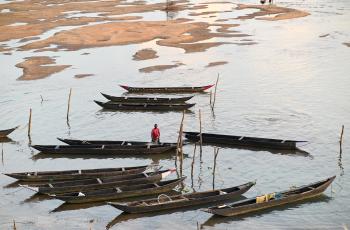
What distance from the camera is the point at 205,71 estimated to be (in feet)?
177

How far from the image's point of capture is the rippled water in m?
26.8

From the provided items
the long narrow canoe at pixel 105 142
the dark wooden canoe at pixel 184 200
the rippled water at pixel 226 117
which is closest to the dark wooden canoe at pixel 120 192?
the rippled water at pixel 226 117

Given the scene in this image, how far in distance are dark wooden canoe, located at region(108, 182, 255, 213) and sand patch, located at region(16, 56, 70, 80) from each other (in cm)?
2987

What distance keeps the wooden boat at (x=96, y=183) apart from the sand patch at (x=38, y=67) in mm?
26518

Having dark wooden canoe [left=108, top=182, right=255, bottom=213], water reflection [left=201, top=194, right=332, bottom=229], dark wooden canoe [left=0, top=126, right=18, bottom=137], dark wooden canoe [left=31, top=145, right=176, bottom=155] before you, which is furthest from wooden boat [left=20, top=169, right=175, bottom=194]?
dark wooden canoe [left=0, top=126, right=18, bottom=137]

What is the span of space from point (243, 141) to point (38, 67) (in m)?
28.4

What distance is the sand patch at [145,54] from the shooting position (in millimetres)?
60125

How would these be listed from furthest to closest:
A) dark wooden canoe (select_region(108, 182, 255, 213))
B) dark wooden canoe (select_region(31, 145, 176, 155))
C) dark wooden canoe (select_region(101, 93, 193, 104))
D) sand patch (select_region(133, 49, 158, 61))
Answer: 1. sand patch (select_region(133, 49, 158, 61))
2. dark wooden canoe (select_region(101, 93, 193, 104))
3. dark wooden canoe (select_region(31, 145, 176, 155))
4. dark wooden canoe (select_region(108, 182, 255, 213))

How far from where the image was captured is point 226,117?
4119 centimetres

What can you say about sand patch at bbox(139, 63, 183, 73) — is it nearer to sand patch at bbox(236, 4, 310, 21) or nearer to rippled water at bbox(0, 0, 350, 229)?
rippled water at bbox(0, 0, 350, 229)

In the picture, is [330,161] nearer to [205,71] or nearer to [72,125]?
[72,125]

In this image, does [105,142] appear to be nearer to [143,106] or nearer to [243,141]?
[243,141]

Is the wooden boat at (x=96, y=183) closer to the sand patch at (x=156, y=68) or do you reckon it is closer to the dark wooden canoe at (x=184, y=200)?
the dark wooden canoe at (x=184, y=200)

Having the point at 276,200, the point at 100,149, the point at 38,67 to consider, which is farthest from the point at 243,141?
the point at 38,67
